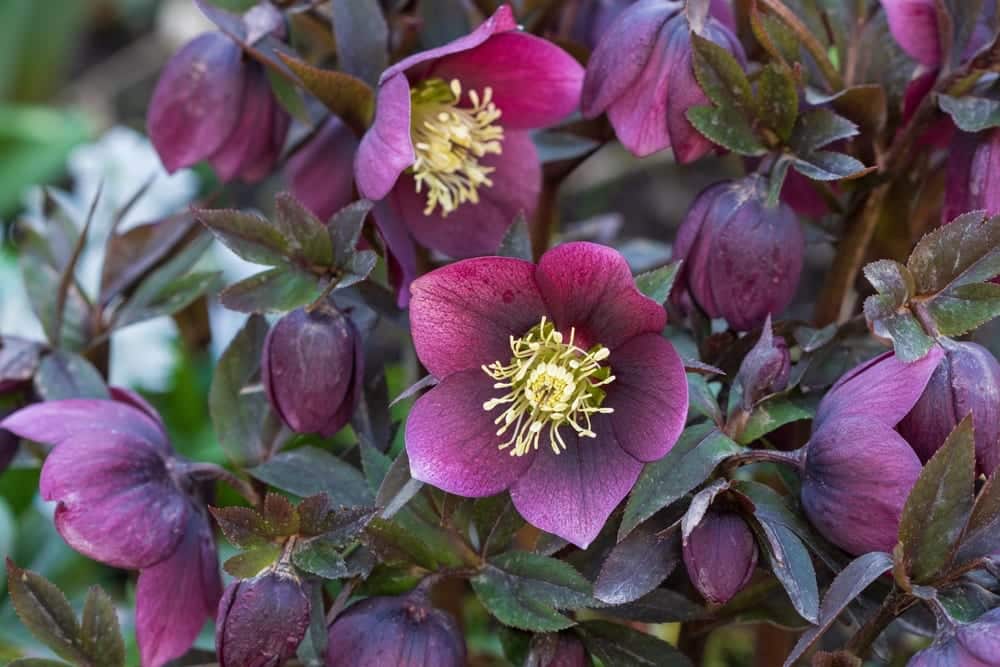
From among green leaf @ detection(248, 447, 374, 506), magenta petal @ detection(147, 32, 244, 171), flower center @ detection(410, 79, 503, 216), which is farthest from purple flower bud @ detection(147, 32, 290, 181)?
green leaf @ detection(248, 447, 374, 506)

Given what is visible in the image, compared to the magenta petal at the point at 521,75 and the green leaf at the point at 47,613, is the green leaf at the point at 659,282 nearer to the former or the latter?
the magenta petal at the point at 521,75

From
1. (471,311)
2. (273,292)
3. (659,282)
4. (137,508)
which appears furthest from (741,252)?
(137,508)

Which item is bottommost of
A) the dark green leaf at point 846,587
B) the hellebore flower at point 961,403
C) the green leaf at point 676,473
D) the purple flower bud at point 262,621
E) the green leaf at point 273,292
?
the purple flower bud at point 262,621

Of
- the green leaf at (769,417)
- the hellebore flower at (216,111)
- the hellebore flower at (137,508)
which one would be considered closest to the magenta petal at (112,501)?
the hellebore flower at (137,508)

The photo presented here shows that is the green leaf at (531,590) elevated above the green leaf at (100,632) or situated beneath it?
elevated above

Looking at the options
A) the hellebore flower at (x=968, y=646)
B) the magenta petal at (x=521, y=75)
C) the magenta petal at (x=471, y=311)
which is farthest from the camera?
the magenta petal at (x=521, y=75)

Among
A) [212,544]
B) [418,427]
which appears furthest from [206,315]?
[418,427]
